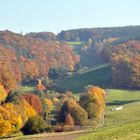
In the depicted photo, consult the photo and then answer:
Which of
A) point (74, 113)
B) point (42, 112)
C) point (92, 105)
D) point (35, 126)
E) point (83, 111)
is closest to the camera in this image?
point (35, 126)

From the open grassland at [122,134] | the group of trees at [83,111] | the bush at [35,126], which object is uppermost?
the open grassland at [122,134]

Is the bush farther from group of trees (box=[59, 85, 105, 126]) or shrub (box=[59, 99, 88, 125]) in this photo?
shrub (box=[59, 99, 88, 125])

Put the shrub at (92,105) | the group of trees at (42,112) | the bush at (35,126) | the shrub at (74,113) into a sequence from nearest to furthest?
the bush at (35,126) → the group of trees at (42,112) → the shrub at (74,113) → the shrub at (92,105)

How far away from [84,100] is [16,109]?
2016 cm

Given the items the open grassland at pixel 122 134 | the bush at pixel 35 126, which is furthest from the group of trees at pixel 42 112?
the open grassland at pixel 122 134

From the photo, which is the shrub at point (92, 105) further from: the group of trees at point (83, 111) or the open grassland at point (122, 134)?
the open grassland at point (122, 134)

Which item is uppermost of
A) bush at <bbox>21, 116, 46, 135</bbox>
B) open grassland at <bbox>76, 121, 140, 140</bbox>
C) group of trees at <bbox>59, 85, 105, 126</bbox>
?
open grassland at <bbox>76, 121, 140, 140</bbox>

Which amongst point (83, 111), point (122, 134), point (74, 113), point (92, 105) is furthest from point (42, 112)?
point (122, 134)

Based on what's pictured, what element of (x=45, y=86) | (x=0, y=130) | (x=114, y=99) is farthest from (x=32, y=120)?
(x=45, y=86)

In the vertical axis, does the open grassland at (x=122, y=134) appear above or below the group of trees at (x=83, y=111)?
above

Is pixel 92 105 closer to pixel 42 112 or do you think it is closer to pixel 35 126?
pixel 42 112

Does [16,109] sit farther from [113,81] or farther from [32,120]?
[113,81]

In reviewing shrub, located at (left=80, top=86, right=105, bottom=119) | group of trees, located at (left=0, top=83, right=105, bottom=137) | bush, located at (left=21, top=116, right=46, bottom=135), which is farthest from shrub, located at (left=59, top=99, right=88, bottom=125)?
bush, located at (left=21, top=116, right=46, bottom=135)

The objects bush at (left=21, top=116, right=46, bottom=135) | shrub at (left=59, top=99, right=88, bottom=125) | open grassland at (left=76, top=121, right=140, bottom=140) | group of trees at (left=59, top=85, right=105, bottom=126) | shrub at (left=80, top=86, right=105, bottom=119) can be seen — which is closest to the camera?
open grassland at (left=76, top=121, right=140, bottom=140)
